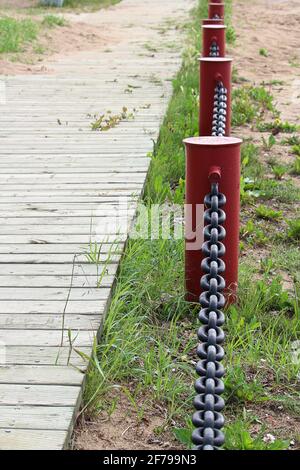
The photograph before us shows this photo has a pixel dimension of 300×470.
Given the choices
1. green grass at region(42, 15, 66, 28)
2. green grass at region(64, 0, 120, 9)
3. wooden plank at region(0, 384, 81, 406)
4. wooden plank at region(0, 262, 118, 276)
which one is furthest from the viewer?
green grass at region(64, 0, 120, 9)

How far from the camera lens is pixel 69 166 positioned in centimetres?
607

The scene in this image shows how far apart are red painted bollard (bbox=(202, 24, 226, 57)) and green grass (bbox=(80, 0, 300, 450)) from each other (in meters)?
2.03

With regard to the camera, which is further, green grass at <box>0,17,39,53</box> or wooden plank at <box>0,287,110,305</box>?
green grass at <box>0,17,39,53</box>

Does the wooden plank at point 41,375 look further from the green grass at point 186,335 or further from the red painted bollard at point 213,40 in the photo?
the red painted bollard at point 213,40

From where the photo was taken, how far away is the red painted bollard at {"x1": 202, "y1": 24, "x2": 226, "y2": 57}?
731 centimetres

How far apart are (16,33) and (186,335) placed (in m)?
9.32

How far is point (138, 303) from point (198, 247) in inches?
13.6

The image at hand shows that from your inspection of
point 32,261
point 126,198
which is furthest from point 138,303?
point 126,198

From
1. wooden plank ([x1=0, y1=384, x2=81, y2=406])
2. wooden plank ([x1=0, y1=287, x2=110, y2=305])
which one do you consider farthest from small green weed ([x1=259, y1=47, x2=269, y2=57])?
wooden plank ([x1=0, y1=384, x2=81, y2=406])

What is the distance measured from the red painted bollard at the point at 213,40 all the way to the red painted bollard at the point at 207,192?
3.63m

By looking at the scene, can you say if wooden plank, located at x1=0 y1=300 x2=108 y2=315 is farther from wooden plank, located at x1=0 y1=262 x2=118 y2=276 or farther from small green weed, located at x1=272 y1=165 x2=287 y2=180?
small green weed, located at x1=272 y1=165 x2=287 y2=180

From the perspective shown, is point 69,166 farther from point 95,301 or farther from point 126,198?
point 95,301

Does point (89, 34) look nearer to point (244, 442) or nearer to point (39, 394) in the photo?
point (39, 394)

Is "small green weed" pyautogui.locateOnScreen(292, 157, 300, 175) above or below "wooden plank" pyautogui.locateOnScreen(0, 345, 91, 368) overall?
below
